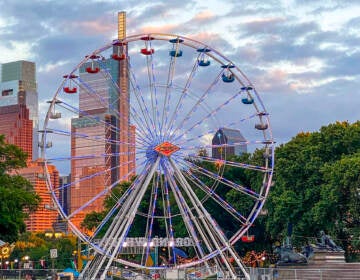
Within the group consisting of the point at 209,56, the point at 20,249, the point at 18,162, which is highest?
the point at 209,56

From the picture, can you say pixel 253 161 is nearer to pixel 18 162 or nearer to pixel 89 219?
pixel 18 162

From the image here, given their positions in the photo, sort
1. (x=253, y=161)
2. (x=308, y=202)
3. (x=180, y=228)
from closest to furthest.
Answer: (x=308, y=202), (x=253, y=161), (x=180, y=228)

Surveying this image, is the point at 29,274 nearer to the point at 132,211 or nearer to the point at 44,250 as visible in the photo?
the point at 132,211

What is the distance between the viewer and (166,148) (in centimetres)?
5412

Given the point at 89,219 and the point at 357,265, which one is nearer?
the point at 357,265

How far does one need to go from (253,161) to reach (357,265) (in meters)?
27.4

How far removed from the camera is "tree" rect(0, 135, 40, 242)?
4738 cm

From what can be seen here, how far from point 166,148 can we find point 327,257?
13.6 meters

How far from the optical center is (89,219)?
120 metres

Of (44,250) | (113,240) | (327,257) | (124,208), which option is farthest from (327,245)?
(44,250)

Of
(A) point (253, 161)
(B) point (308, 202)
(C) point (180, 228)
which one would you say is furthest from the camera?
(C) point (180, 228)

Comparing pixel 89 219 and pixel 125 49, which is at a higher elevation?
pixel 125 49

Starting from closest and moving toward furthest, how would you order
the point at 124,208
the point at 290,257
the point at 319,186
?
the point at 124,208 → the point at 290,257 → the point at 319,186

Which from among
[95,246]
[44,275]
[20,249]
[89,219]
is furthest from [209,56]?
[20,249]
